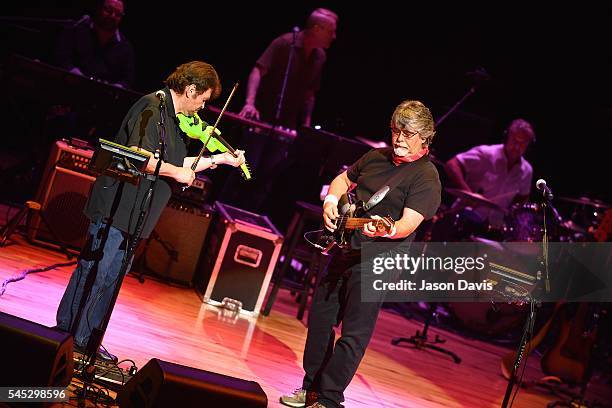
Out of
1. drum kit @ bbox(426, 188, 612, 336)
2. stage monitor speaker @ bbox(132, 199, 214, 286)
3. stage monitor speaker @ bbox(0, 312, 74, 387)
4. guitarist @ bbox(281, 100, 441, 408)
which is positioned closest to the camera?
stage monitor speaker @ bbox(0, 312, 74, 387)

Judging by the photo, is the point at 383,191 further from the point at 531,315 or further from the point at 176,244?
the point at 176,244

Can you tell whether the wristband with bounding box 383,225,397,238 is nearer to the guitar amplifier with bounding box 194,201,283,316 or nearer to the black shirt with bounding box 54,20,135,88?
the guitar amplifier with bounding box 194,201,283,316

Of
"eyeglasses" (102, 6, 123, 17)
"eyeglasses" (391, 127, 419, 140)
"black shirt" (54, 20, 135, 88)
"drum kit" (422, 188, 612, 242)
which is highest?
"eyeglasses" (102, 6, 123, 17)

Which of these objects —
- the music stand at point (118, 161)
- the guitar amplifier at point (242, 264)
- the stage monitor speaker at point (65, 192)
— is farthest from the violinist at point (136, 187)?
the stage monitor speaker at point (65, 192)

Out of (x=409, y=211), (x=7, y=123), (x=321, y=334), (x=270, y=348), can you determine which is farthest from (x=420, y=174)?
(x=7, y=123)

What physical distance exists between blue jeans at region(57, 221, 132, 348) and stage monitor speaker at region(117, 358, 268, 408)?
2.91 ft

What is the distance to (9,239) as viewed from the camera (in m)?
6.80

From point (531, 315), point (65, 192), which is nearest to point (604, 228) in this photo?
point (531, 315)

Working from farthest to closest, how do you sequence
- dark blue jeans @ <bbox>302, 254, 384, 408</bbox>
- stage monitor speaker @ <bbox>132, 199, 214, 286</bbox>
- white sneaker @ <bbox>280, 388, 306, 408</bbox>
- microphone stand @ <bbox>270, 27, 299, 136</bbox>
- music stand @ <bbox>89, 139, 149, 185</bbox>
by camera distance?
microphone stand @ <bbox>270, 27, 299, 136</bbox> → stage monitor speaker @ <bbox>132, 199, 214, 286</bbox> → white sneaker @ <bbox>280, 388, 306, 408</bbox> → dark blue jeans @ <bbox>302, 254, 384, 408</bbox> → music stand @ <bbox>89, 139, 149, 185</bbox>

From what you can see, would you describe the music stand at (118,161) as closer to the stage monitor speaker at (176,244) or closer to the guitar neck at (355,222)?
the guitar neck at (355,222)

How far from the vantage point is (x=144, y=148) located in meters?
4.14

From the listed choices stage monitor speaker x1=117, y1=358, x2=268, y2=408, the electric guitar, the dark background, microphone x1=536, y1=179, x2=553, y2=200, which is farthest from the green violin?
the dark background

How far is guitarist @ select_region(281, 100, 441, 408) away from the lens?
4398mm

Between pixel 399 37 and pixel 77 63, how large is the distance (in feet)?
12.2
